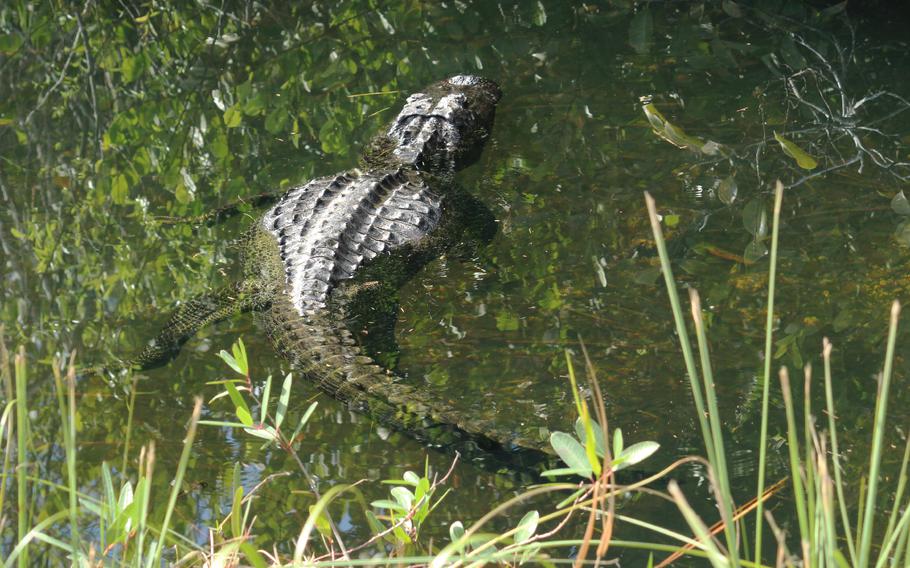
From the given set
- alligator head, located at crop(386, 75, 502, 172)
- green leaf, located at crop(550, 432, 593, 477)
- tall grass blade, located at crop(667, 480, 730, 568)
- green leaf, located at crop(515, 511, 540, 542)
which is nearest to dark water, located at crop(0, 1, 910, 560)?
alligator head, located at crop(386, 75, 502, 172)

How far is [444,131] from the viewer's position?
18.3ft

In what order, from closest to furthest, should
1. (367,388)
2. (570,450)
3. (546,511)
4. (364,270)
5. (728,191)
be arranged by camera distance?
(570,450) → (546,511) → (367,388) → (728,191) → (364,270)

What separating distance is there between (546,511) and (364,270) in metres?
1.65

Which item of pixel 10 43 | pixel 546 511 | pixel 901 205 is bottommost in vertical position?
pixel 546 511

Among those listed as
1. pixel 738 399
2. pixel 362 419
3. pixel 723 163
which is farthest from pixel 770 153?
pixel 362 419

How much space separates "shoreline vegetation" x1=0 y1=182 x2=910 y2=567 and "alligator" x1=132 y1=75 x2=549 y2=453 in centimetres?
22

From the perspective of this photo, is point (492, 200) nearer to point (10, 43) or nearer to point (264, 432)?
point (264, 432)

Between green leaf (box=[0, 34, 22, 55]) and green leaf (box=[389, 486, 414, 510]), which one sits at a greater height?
green leaf (box=[0, 34, 22, 55])

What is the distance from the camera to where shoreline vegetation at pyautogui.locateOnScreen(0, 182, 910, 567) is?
159 centimetres

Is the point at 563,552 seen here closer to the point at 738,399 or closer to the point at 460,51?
the point at 738,399

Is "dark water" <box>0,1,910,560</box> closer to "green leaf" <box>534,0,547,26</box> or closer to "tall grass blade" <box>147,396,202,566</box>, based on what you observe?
"green leaf" <box>534,0,547,26</box>

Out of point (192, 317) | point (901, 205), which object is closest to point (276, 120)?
point (192, 317)

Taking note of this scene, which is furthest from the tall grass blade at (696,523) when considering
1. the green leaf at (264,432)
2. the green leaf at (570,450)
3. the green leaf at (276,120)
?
the green leaf at (276,120)

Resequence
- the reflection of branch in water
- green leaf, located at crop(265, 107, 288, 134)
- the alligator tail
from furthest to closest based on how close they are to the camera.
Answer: green leaf, located at crop(265, 107, 288, 134), the reflection of branch in water, the alligator tail
